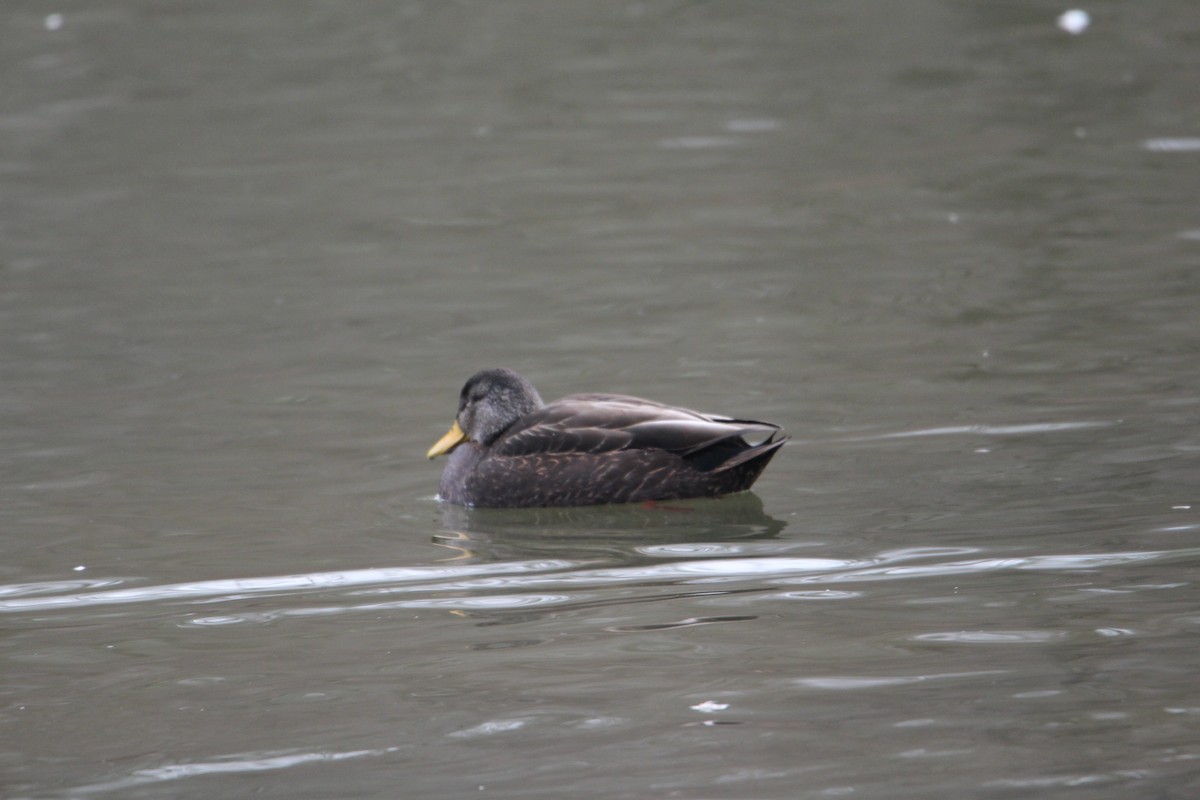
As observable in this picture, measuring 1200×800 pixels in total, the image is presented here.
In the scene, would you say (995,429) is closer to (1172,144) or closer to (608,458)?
(608,458)

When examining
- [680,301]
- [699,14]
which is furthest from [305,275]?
[699,14]

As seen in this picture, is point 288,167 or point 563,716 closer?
point 563,716

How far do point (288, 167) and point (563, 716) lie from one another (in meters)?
10.7

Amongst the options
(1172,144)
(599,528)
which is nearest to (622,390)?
(599,528)

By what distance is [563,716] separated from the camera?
5.02 metres

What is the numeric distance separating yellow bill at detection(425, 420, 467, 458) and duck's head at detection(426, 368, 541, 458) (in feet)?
0.15

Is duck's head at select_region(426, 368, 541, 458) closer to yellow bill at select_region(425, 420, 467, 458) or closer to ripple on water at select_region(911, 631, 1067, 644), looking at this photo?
yellow bill at select_region(425, 420, 467, 458)

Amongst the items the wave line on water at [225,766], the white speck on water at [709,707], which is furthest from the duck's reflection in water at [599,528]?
the wave line on water at [225,766]

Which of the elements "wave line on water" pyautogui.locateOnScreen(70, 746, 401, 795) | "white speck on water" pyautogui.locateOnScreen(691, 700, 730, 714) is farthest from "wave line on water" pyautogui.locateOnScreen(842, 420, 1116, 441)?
"wave line on water" pyautogui.locateOnScreen(70, 746, 401, 795)

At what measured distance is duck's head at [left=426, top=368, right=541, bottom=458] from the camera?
7.78 m

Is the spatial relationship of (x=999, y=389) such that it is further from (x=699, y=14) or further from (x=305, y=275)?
(x=699, y=14)

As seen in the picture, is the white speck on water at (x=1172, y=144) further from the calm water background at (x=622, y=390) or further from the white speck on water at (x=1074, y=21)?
the white speck on water at (x=1074, y=21)

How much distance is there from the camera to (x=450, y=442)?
791 cm

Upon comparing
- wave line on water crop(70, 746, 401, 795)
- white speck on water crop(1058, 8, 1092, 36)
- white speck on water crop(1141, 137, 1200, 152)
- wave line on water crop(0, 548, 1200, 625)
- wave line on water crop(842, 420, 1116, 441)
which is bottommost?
wave line on water crop(70, 746, 401, 795)
